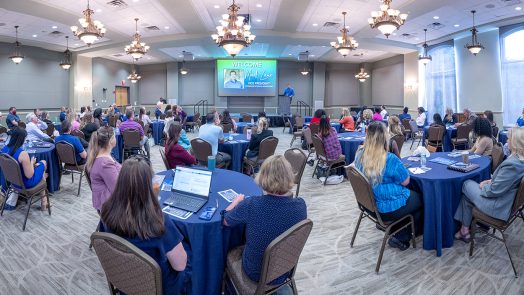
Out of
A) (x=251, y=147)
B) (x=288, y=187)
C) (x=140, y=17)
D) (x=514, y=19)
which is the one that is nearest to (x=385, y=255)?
(x=288, y=187)

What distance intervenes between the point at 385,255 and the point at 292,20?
894 cm

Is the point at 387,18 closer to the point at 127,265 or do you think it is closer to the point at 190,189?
the point at 190,189

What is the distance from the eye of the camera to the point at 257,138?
5.64 metres

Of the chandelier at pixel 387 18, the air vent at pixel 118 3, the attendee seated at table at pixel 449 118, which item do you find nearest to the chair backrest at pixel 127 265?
the chandelier at pixel 387 18

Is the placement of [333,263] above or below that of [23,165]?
below

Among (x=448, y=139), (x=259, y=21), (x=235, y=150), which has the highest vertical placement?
(x=259, y=21)

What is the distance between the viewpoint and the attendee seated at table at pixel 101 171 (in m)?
2.81

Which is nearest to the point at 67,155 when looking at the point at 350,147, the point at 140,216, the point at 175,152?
the point at 175,152

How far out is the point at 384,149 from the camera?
309 cm

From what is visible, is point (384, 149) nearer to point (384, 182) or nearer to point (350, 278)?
point (384, 182)

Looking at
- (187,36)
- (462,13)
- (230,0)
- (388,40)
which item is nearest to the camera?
(230,0)

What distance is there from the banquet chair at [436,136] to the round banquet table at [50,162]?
7.86m

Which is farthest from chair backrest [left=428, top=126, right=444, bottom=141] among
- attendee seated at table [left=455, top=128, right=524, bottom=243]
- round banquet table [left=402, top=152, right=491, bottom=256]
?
attendee seated at table [left=455, top=128, right=524, bottom=243]

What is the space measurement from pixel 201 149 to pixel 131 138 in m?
2.97
